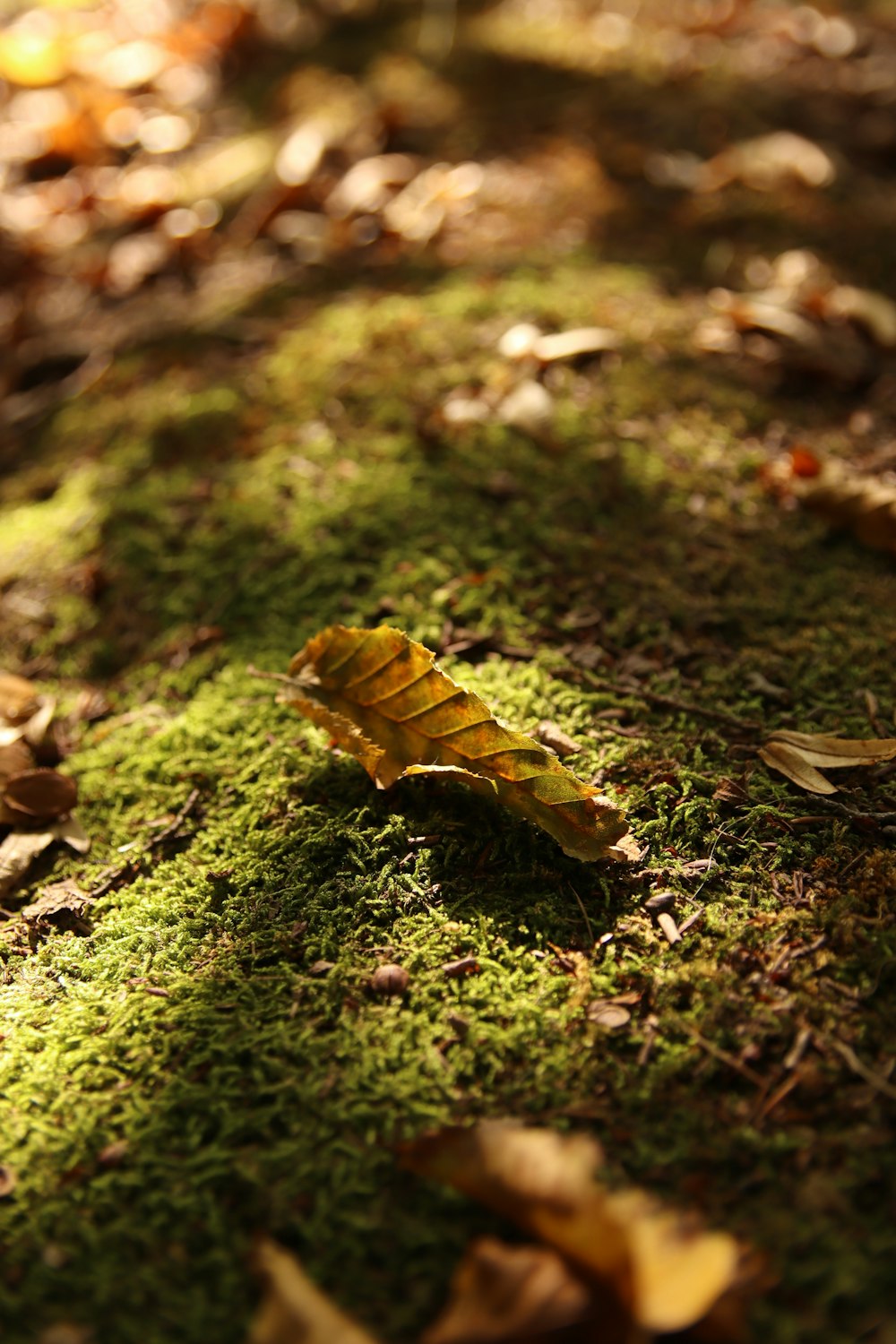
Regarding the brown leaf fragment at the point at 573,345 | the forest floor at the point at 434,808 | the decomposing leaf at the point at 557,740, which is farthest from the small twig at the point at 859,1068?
the brown leaf fragment at the point at 573,345

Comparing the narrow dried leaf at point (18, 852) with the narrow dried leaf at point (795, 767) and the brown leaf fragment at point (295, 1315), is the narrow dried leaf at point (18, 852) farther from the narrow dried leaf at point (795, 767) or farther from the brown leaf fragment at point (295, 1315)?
the narrow dried leaf at point (795, 767)

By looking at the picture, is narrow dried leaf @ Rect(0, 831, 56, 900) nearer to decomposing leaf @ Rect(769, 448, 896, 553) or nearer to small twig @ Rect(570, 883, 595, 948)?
small twig @ Rect(570, 883, 595, 948)

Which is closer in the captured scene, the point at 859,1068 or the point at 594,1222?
the point at 594,1222

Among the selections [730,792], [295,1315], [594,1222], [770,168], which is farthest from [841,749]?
[770,168]

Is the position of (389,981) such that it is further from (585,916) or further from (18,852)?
(18,852)

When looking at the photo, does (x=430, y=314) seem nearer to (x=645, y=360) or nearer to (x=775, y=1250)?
(x=645, y=360)

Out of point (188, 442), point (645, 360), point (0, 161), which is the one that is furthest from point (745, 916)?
point (0, 161)

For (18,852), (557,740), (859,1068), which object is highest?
(18,852)
